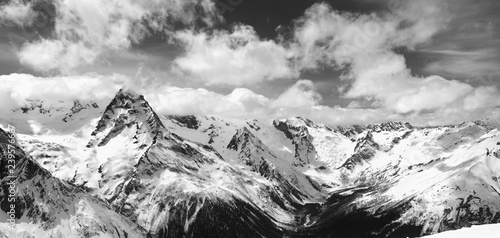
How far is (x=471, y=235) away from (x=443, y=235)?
17.0 feet

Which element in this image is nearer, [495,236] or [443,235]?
[495,236]

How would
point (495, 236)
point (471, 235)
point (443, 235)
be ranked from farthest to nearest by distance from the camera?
point (443, 235)
point (471, 235)
point (495, 236)

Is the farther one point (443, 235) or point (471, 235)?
point (443, 235)

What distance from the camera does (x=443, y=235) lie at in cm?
6384

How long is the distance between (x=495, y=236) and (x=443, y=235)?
979 centimetres

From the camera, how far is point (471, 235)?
194ft

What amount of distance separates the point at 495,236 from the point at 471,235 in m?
4.65

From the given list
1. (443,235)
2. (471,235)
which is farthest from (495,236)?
(443,235)

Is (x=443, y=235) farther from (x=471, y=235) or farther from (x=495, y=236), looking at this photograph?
(x=495, y=236)

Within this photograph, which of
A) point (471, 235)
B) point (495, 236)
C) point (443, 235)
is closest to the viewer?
point (495, 236)

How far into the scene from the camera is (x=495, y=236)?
54.8 metres
